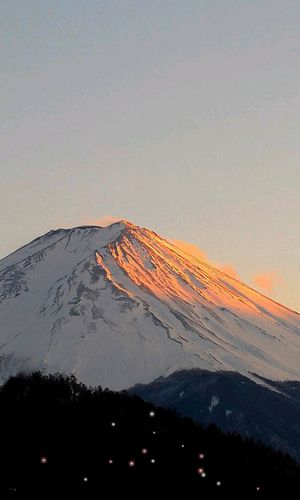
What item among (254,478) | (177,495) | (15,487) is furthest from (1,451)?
(254,478)

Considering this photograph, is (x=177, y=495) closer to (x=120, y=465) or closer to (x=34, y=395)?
(x=120, y=465)

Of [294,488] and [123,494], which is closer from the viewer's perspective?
[123,494]

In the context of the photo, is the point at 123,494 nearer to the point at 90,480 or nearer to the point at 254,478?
the point at 90,480

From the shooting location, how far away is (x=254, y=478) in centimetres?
16288

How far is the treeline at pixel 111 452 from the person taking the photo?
140 m

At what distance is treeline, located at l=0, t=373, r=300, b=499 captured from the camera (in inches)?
5492

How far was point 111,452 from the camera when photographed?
148375 millimetres

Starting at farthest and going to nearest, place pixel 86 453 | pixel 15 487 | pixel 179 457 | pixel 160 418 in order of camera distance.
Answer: pixel 160 418 < pixel 179 457 < pixel 86 453 < pixel 15 487

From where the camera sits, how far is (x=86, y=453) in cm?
14562

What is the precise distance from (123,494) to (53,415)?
50.2 ft

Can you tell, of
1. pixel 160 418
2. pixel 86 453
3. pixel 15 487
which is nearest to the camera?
pixel 15 487

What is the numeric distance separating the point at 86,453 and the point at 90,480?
534cm

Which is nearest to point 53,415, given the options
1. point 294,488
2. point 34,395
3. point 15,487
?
point 34,395

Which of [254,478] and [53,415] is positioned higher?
[53,415]
